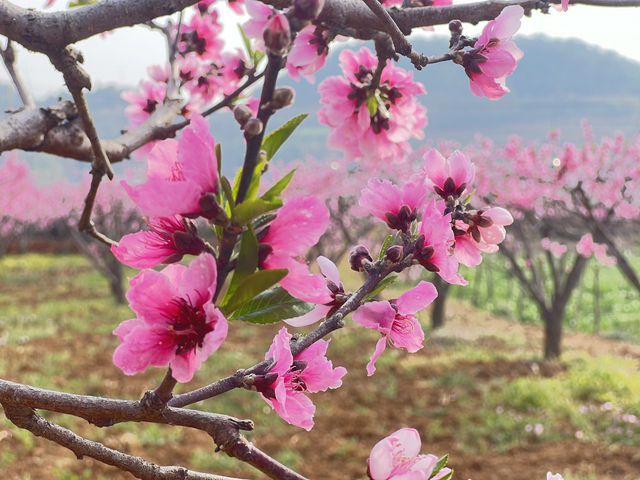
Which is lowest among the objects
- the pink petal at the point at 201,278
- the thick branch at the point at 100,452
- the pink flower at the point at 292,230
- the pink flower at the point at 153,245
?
the thick branch at the point at 100,452

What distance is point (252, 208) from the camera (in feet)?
1.80

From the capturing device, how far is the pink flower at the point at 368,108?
1316 millimetres

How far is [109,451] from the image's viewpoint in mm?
786

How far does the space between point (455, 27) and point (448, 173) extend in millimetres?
309

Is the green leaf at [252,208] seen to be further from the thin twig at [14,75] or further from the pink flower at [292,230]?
the thin twig at [14,75]

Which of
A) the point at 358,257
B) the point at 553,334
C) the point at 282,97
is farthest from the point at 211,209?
the point at 553,334

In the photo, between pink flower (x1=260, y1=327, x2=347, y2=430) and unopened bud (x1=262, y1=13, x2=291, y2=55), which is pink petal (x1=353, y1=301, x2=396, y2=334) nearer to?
pink flower (x1=260, y1=327, x2=347, y2=430)

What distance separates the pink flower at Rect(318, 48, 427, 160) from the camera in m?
1.32

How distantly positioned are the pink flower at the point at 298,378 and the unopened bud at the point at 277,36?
12.9 inches

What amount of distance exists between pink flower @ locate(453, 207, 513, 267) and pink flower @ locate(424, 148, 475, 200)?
0.05m

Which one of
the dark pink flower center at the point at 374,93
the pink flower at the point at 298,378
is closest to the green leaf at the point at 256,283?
the pink flower at the point at 298,378

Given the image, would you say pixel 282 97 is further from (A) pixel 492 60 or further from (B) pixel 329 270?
(A) pixel 492 60

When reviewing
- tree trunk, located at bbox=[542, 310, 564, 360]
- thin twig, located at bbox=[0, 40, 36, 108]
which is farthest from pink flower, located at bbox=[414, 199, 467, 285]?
tree trunk, located at bbox=[542, 310, 564, 360]

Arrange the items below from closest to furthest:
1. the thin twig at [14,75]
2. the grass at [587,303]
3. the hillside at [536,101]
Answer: the thin twig at [14,75]
the grass at [587,303]
the hillside at [536,101]
